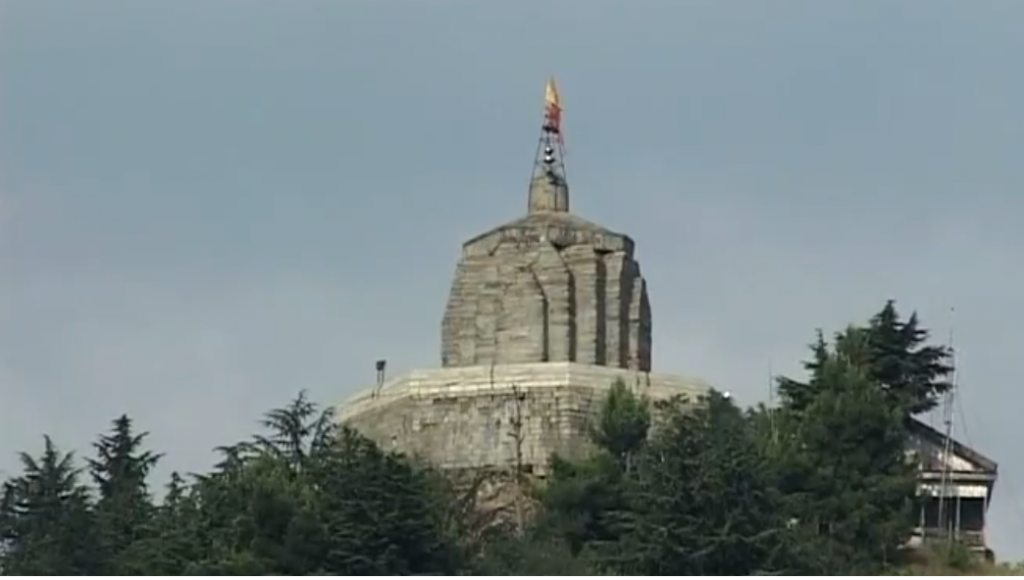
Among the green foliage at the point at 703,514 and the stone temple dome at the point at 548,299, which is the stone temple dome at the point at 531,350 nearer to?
the stone temple dome at the point at 548,299

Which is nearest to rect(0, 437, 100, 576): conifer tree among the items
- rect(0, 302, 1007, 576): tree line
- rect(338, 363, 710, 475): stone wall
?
rect(0, 302, 1007, 576): tree line

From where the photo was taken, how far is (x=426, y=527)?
4134cm

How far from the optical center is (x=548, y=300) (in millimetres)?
54094

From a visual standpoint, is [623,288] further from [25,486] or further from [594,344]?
[25,486]

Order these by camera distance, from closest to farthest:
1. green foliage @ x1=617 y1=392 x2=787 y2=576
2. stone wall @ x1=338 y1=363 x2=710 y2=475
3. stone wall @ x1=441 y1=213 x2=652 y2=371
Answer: green foliage @ x1=617 y1=392 x2=787 y2=576 < stone wall @ x1=338 y1=363 x2=710 y2=475 < stone wall @ x1=441 y1=213 x2=652 y2=371

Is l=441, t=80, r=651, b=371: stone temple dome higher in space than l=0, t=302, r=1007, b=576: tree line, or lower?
higher

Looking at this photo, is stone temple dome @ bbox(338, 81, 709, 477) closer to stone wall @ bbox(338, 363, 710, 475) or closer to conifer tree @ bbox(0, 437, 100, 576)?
stone wall @ bbox(338, 363, 710, 475)

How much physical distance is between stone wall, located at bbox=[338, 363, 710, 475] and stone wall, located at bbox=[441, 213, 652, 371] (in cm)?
105

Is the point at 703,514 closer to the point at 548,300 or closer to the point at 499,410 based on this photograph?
the point at 499,410

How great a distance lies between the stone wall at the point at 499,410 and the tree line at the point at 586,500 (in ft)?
3.45

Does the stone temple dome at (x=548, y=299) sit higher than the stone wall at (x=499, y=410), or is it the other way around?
the stone temple dome at (x=548, y=299)

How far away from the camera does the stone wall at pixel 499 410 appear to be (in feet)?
169

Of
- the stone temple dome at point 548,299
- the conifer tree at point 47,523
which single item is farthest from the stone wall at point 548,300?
the conifer tree at point 47,523

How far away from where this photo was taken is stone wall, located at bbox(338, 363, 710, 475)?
51.5 metres
